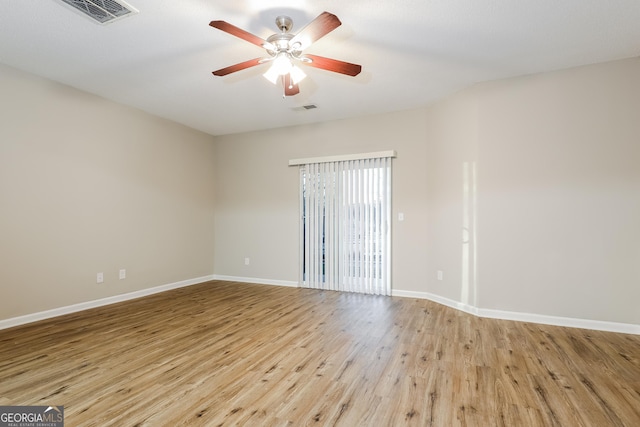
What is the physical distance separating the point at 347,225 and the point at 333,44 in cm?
273

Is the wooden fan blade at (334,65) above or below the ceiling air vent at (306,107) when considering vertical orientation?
below

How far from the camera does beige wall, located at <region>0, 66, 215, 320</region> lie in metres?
3.37

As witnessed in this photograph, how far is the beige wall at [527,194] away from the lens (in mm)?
3211

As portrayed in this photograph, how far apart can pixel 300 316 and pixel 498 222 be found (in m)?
2.55

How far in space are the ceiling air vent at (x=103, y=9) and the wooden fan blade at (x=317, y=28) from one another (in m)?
1.29

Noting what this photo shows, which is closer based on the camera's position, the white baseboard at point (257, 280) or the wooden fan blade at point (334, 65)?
the wooden fan blade at point (334, 65)

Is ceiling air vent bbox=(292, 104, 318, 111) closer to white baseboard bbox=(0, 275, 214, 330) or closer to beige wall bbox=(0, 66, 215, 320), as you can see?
beige wall bbox=(0, 66, 215, 320)

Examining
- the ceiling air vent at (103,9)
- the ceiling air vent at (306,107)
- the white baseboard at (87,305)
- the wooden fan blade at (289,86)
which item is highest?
the ceiling air vent at (103,9)

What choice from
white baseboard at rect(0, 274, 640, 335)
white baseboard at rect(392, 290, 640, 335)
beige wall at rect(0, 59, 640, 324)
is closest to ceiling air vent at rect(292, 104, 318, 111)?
beige wall at rect(0, 59, 640, 324)

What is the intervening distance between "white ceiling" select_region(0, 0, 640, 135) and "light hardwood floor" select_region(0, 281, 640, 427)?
2729 mm

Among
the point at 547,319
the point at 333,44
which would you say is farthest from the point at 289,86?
the point at 547,319

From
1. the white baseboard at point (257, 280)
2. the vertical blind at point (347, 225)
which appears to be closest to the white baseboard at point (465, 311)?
the vertical blind at point (347, 225)

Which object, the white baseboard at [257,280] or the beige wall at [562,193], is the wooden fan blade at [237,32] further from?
the white baseboard at [257,280]

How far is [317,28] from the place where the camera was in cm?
220
